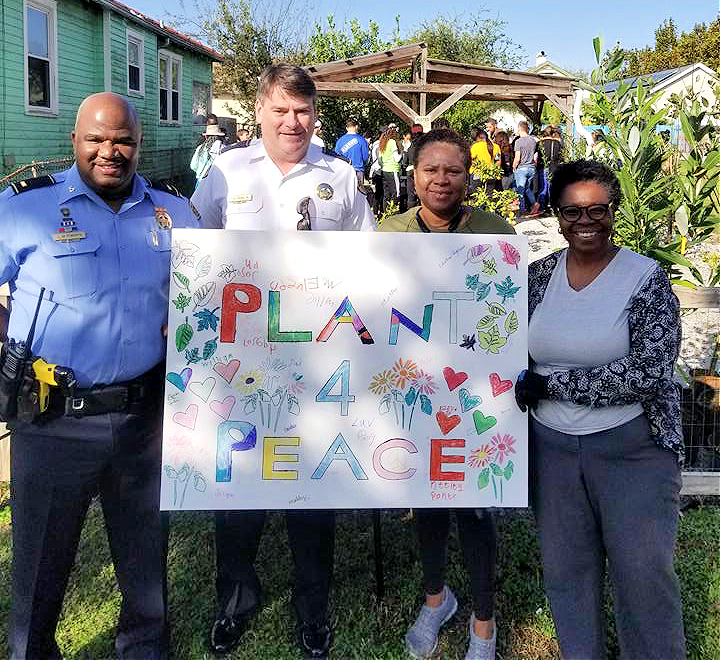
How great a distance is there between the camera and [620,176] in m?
3.91

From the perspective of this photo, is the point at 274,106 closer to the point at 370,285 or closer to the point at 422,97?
the point at 370,285

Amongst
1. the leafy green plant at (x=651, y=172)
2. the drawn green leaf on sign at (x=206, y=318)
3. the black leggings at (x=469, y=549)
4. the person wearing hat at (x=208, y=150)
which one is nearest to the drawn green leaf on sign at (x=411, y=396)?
the black leggings at (x=469, y=549)

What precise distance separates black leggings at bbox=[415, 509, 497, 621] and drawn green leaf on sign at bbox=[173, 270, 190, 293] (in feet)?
3.91

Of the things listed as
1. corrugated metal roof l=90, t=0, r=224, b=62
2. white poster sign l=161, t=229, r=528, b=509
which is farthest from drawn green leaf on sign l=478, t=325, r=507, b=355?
corrugated metal roof l=90, t=0, r=224, b=62

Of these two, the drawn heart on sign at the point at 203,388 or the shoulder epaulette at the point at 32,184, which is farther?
the drawn heart on sign at the point at 203,388

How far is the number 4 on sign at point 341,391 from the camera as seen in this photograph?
252 centimetres

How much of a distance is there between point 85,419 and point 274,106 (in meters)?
1.32

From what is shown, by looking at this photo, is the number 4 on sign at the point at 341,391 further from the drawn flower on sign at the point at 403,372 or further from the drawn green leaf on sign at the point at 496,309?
the drawn green leaf on sign at the point at 496,309

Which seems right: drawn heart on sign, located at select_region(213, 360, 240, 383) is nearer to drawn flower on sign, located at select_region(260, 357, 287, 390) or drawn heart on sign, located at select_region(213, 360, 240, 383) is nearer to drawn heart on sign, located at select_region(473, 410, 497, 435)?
drawn flower on sign, located at select_region(260, 357, 287, 390)

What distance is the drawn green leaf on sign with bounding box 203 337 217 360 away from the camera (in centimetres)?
246

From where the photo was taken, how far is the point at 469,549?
2.72m

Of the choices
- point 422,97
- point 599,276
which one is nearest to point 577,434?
point 599,276

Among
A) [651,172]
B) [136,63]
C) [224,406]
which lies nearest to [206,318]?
[224,406]

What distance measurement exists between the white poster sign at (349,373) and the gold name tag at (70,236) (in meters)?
0.34
